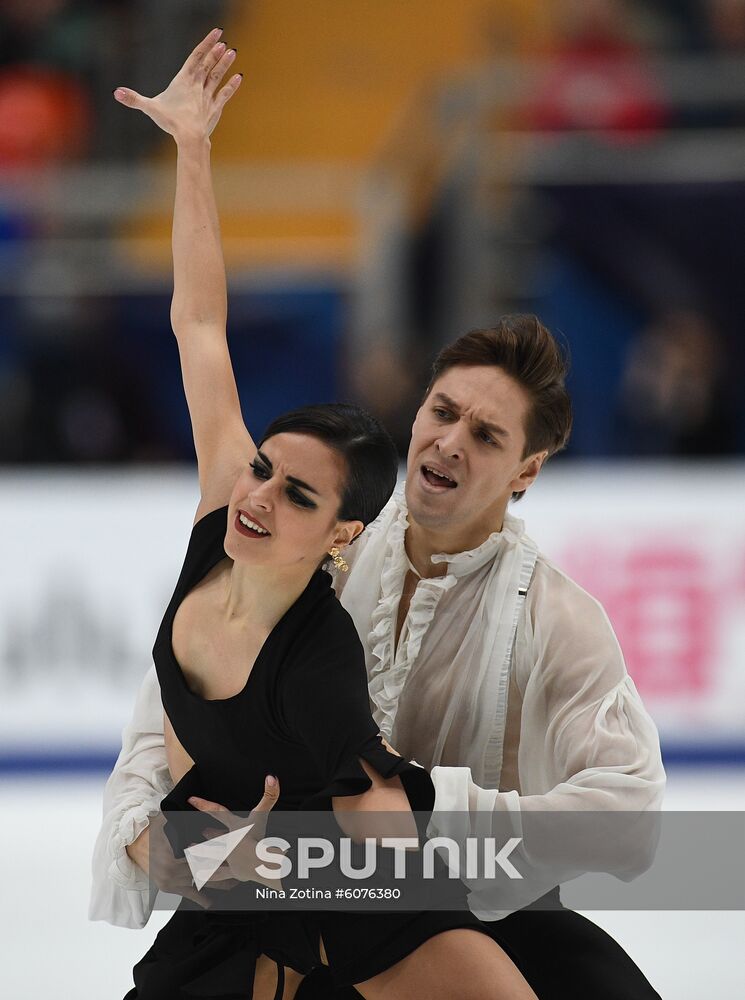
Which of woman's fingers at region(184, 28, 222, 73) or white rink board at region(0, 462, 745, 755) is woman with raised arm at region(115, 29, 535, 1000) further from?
white rink board at region(0, 462, 745, 755)

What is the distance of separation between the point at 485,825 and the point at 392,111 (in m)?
6.85

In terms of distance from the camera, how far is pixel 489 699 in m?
2.42

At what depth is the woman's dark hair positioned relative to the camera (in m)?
2.21

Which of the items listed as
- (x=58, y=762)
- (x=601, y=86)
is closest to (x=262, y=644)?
(x=58, y=762)

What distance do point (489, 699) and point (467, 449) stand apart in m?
0.43

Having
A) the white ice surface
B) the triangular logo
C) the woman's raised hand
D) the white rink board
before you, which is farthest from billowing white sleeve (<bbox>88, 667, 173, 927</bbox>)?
the white rink board

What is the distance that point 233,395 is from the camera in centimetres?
247

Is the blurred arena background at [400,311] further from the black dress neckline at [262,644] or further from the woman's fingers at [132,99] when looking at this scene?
the woman's fingers at [132,99]

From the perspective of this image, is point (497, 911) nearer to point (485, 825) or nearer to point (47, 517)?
point (485, 825)

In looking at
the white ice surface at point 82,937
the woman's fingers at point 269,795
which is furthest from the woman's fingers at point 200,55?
the white ice surface at point 82,937

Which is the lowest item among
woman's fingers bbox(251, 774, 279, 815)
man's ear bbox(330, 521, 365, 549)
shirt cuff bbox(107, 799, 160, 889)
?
shirt cuff bbox(107, 799, 160, 889)

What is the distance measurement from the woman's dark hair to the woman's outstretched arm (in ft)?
0.54

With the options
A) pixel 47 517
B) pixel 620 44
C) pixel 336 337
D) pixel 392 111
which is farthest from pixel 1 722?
pixel 392 111

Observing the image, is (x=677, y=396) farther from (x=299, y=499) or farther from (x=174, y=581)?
(x=299, y=499)
